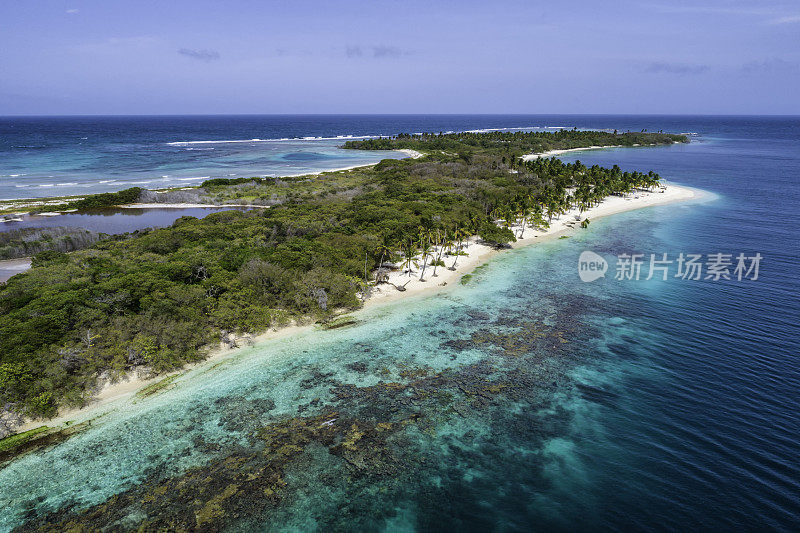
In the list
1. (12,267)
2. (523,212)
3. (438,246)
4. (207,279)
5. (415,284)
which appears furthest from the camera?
(523,212)

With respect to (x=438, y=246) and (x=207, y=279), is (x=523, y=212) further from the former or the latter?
(x=207, y=279)

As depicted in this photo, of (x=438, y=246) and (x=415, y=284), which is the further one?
(x=438, y=246)

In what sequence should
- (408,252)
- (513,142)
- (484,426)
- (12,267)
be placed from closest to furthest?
(484,426)
(12,267)
(408,252)
(513,142)

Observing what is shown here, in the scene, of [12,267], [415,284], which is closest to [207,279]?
[415,284]

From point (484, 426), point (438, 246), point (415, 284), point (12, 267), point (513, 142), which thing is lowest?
point (484, 426)

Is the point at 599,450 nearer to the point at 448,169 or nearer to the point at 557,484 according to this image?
the point at 557,484

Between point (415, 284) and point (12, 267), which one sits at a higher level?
point (12, 267)
